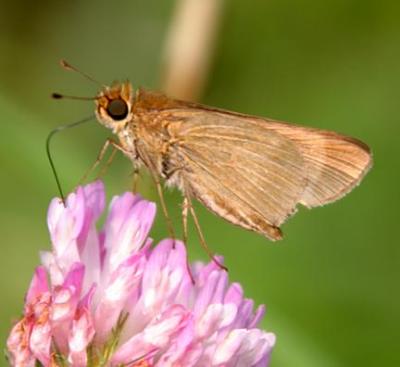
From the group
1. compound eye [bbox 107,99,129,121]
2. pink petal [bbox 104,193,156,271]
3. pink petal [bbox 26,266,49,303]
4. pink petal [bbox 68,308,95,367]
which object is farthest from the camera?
compound eye [bbox 107,99,129,121]

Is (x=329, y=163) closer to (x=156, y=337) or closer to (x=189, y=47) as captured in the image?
(x=156, y=337)

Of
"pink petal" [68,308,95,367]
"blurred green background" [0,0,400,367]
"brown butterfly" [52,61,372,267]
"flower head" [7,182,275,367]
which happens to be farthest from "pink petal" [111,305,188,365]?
"blurred green background" [0,0,400,367]

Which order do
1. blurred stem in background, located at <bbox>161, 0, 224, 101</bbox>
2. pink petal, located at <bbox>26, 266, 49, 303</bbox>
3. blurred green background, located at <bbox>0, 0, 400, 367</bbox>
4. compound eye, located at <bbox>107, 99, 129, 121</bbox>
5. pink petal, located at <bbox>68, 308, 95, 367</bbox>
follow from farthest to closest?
blurred stem in background, located at <bbox>161, 0, 224, 101</bbox>, blurred green background, located at <bbox>0, 0, 400, 367</bbox>, compound eye, located at <bbox>107, 99, 129, 121</bbox>, pink petal, located at <bbox>26, 266, 49, 303</bbox>, pink petal, located at <bbox>68, 308, 95, 367</bbox>

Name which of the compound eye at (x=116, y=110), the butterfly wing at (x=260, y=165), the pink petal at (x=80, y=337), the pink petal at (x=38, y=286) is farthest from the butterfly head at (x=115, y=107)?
the pink petal at (x=80, y=337)

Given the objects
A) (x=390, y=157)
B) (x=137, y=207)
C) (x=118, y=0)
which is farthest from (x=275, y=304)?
(x=118, y=0)

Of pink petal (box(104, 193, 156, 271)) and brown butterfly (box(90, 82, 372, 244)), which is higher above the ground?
brown butterfly (box(90, 82, 372, 244))

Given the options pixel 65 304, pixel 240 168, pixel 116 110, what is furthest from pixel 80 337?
pixel 240 168

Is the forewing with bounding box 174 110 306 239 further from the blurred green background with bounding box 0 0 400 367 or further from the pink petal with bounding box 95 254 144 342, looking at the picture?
the blurred green background with bounding box 0 0 400 367

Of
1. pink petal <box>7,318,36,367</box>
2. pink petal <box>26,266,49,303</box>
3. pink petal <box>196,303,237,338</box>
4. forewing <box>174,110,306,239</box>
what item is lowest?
pink petal <box>7,318,36,367</box>
